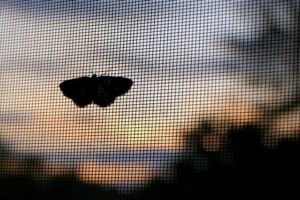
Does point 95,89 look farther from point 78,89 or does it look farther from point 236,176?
point 236,176

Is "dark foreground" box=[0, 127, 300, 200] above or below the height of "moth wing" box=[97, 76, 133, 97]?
below

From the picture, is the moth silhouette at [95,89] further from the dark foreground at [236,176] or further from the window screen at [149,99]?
the dark foreground at [236,176]

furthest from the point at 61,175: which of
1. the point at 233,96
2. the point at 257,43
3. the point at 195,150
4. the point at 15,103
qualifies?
the point at 257,43

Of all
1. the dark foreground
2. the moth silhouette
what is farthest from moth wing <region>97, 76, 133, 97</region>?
the dark foreground

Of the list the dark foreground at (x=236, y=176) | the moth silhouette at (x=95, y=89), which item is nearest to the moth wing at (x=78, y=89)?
the moth silhouette at (x=95, y=89)

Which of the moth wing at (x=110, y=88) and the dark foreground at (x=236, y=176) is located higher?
the moth wing at (x=110, y=88)

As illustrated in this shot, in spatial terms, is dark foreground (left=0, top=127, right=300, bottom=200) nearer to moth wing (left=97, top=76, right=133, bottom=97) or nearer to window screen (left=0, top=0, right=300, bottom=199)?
window screen (left=0, top=0, right=300, bottom=199)
